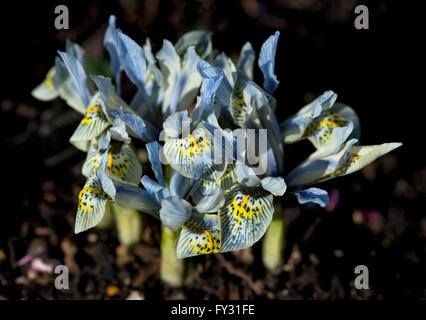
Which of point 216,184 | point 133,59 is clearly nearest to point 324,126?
point 216,184

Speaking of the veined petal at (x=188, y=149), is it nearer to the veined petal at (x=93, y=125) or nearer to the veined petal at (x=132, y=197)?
the veined petal at (x=132, y=197)

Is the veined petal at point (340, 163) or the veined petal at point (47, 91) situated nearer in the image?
the veined petal at point (340, 163)

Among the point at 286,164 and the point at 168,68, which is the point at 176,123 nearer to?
the point at 168,68

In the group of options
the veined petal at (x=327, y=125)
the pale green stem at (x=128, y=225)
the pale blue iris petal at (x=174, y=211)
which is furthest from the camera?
the pale green stem at (x=128, y=225)

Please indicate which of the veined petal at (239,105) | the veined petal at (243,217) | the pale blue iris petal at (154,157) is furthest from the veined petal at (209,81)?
the veined petal at (243,217)

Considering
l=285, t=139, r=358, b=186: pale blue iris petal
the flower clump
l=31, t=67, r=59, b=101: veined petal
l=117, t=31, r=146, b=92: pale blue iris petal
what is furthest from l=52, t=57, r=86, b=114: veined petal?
l=285, t=139, r=358, b=186: pale blue iris petal

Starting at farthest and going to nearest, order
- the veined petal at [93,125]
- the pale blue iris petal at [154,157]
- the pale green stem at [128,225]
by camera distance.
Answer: the pale green stem at [128,225]
the veined petal at [93,125]
the pale blue iris petal at [154,157]

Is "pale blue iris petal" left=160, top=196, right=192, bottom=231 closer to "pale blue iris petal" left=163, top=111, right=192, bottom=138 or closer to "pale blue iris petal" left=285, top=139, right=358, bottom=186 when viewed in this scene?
"pale blue iris petal" left=163, top=111, right=192, bottom=138
